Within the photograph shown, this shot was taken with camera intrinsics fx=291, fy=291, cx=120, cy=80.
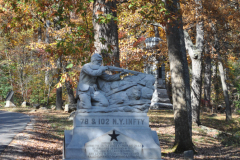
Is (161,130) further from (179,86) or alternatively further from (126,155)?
(126,155)

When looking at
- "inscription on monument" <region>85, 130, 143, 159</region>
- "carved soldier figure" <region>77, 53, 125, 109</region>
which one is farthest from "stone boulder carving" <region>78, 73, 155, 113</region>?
"inscription on monument" <region>85, 130, 143, 159</region>

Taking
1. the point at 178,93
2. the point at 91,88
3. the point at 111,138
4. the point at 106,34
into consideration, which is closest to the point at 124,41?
the point at 106,34

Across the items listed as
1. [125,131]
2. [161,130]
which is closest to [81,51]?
[125,131]

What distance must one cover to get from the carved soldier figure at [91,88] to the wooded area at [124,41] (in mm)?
2166

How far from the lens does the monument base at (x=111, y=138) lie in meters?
7.23

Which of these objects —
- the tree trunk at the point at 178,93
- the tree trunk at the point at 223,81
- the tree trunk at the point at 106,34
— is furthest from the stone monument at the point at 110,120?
the tree trunk at the point at 223,81

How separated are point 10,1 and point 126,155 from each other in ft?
26.0

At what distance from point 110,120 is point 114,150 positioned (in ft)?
2.60

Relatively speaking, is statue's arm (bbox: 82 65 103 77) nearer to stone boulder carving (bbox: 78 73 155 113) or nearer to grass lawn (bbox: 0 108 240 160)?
stone boulder carving (bbox: 78 73 155 113)

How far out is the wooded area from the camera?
430 inches

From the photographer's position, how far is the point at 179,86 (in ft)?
36.1

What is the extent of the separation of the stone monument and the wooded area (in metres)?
2.36

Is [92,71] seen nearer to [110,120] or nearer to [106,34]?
[110,120]

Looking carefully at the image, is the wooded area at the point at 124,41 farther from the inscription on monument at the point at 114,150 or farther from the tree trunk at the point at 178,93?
the inscription on monument at the point at 114,150
